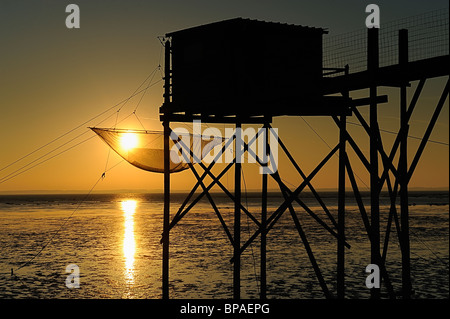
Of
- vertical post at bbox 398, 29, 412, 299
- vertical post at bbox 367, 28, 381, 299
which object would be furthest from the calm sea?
vertical post at bbox 367, 28, 381, 299

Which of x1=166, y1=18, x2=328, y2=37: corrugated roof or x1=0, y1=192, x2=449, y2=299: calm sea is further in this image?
x1=0, y1=192, x2=449, y2=299: calm sea

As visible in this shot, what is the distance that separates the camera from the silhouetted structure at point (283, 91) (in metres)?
12.4

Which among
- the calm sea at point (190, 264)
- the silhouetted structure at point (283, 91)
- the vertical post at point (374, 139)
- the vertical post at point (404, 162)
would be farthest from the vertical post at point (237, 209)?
the calm sea at point (190, 264)

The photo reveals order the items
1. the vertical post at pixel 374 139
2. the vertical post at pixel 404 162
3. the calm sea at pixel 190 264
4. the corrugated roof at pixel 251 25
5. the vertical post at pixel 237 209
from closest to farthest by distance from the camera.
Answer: the vertical post at pixel 404 162 → the vertical post at pixel 374 139 → the corrugated roof at pixel 251 25 → the vertical post at pixel 237 209 → the calm sea at pixel 190 264

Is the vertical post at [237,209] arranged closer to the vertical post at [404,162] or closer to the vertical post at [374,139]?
the vertical post at [374,139]

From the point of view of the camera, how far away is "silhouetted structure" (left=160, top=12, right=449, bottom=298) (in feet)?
40.6

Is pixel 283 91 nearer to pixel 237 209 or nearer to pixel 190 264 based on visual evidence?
pixel 237 209

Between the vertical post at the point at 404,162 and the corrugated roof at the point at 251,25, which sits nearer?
the vertical post at the point at 404,162

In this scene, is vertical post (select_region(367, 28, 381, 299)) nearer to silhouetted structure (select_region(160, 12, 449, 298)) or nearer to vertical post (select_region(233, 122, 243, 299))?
silhouetted structure (select_region(160, 12, 449, 298))
